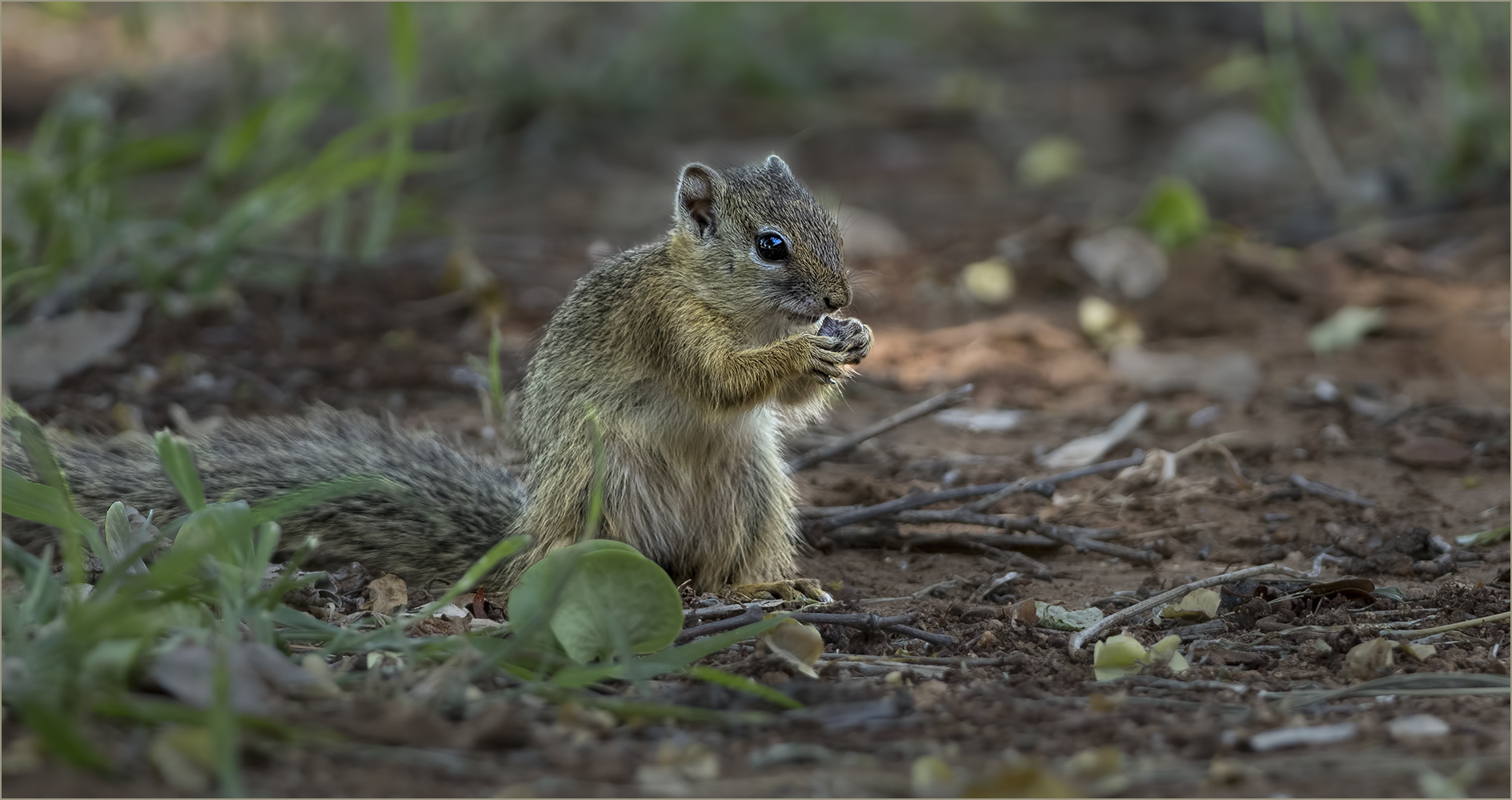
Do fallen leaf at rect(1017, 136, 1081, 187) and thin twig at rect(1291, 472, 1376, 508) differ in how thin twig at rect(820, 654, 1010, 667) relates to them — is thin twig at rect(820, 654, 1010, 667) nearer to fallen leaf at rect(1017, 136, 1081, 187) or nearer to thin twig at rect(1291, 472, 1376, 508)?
thin twig at rect(1291, 472, 1376, 508)

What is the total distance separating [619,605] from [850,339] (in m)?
1.22

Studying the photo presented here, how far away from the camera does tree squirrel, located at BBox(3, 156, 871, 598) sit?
3588 mm

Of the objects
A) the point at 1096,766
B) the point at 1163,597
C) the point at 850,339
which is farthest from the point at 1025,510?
the point at 1096,766

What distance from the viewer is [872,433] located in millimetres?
4117

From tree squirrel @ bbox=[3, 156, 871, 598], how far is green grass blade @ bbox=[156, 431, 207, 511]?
2.66 feet

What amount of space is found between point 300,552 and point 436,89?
22.6 ft

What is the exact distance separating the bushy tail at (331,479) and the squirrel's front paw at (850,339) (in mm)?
938

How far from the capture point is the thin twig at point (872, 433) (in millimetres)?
3977

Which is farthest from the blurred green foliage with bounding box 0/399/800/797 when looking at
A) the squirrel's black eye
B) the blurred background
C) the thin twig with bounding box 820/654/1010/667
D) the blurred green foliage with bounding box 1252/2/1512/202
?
the blurred green foliage with bounding box 1252/2/1512/202

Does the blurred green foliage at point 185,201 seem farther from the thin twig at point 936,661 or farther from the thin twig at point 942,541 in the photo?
the thin twig at point 936,661

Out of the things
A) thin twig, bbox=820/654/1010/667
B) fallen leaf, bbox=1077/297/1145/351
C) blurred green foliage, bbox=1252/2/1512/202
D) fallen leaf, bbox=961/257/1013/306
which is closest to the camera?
Answer: thin twig, bbox=820/654/1010/667

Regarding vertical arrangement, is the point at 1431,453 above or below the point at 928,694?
above

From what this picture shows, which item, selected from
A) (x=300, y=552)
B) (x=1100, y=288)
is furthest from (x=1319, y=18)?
(x=300, y=552)

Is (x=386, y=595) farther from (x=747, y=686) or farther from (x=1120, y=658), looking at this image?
(x=1120, y=658)
